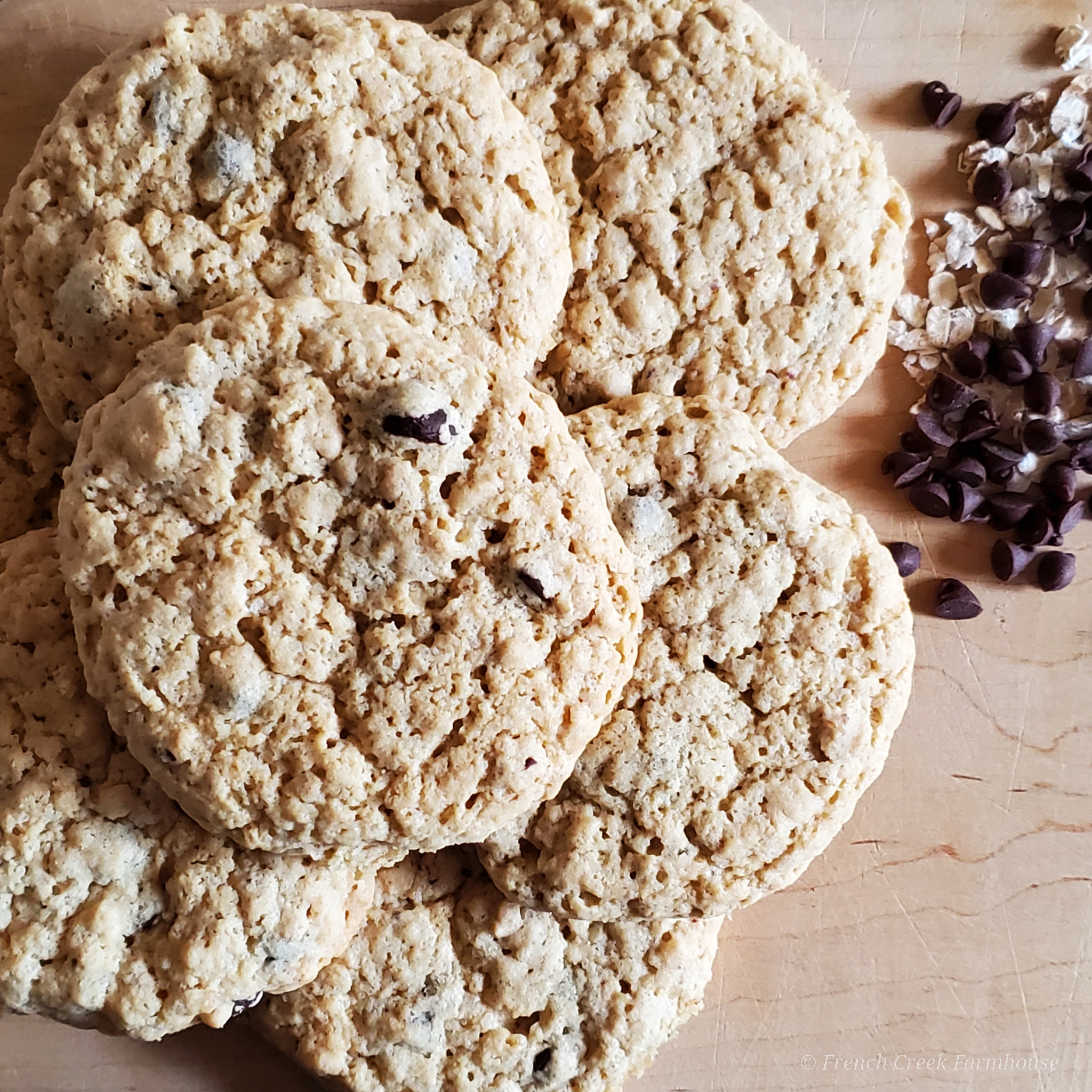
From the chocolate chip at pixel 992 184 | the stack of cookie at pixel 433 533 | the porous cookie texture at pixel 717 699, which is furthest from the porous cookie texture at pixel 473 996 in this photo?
the chocolate chip at pixel 992 184

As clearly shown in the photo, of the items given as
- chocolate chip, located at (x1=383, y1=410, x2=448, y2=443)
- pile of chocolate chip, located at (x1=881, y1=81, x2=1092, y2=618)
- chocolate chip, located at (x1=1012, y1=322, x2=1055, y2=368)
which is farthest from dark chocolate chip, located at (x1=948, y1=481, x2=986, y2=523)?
chocolate chip, located at (x1=383, y1=410, x2=448, y2=443)

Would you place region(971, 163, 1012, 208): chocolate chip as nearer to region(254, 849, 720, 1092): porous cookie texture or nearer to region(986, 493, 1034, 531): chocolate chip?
region(986, 493, 1034, 531): chocolate chip

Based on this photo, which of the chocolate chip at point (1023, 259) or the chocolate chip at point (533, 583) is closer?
the chocolate chip at point (533, 583)

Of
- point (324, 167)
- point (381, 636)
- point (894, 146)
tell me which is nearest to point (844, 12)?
point (894, 146)

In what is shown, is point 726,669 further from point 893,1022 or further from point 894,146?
point 894,146

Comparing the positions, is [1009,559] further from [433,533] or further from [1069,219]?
[433,533]

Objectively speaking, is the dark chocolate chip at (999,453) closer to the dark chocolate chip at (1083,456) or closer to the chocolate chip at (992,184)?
the dark chocolate chip at (1083,456)
